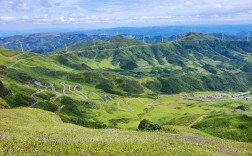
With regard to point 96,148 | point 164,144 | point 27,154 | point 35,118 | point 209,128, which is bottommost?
point 209,128

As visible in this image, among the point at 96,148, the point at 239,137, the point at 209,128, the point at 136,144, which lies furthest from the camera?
the point at 209,128

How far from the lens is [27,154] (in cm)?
3056

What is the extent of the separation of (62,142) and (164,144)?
58.9ft

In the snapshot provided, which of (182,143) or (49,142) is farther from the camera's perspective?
(182,143)

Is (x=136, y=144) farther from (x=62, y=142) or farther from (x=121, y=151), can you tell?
(x=62, y=142)

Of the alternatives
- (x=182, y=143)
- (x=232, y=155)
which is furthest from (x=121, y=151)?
(x=232, y=155)

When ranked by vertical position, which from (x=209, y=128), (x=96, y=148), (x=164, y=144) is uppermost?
(x=96, y=148)

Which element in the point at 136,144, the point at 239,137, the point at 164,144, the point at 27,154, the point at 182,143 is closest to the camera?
the point at 27,154

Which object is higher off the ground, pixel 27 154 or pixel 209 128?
pixel 27 154

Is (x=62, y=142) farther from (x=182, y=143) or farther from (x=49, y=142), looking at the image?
(x=182, y=143)

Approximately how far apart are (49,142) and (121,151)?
10526mm

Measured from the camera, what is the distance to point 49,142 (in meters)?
38.8

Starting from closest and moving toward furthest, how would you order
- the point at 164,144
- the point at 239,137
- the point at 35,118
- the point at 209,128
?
the point at 164,144, the point at 35,118, the point at 239,137, the point at 209,128

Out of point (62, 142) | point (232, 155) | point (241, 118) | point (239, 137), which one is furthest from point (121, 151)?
point (241, 118)
